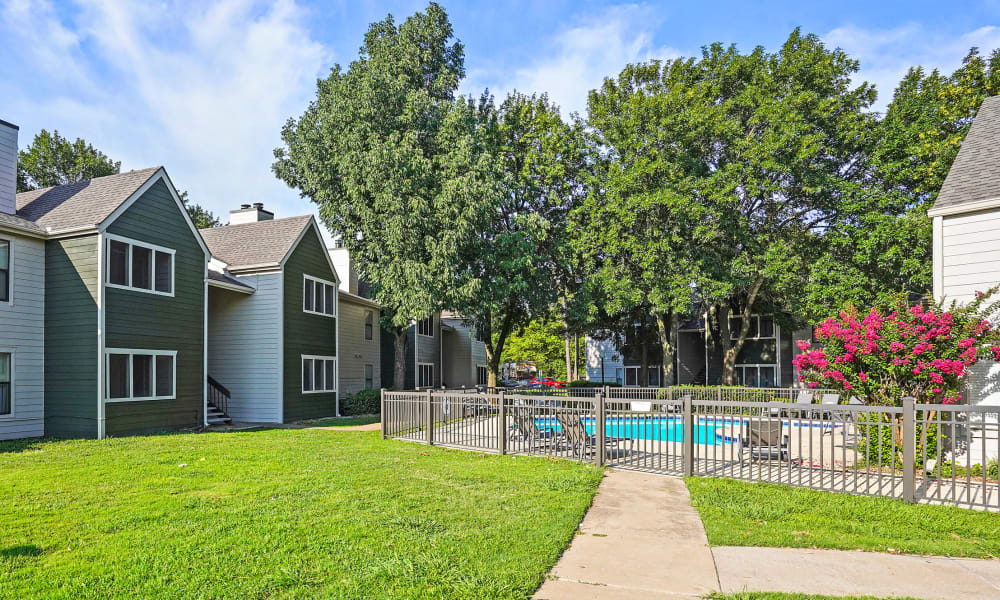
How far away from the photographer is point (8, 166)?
1495cm

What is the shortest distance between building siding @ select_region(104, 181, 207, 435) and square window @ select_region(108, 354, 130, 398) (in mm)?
291

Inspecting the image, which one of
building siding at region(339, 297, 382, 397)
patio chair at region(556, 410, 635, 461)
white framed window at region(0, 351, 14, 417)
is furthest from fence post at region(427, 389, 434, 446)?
building siding at region(339, 297, 382, 397)

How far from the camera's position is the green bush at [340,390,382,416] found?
74.3 feet

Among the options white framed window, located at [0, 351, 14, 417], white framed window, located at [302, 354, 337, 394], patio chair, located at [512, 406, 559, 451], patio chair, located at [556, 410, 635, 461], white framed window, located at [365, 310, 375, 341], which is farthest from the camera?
white framed window, located at [365, 310, 375, 341]

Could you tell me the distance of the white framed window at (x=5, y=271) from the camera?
13.7 m

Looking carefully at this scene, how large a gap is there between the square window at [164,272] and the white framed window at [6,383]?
3.64 meters

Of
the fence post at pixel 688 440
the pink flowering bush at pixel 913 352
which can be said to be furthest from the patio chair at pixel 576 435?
the pink flowering bush at pixel 913 352

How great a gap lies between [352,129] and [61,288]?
11310 millimetres

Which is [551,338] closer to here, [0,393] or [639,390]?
[639,390]

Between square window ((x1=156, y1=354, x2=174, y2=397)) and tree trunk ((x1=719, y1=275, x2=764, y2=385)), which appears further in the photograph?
tree trunk ((x1=719, y1=275, x2=764, y2=385))

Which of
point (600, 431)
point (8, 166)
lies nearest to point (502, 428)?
point (600, 431)

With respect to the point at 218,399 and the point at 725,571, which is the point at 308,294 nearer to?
the point at 218,399

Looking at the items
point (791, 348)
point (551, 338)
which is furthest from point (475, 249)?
point (551, 338)

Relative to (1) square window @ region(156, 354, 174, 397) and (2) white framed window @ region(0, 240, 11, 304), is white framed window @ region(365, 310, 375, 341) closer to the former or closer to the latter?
(1) square window @ region(156, 354, 174, 397)
